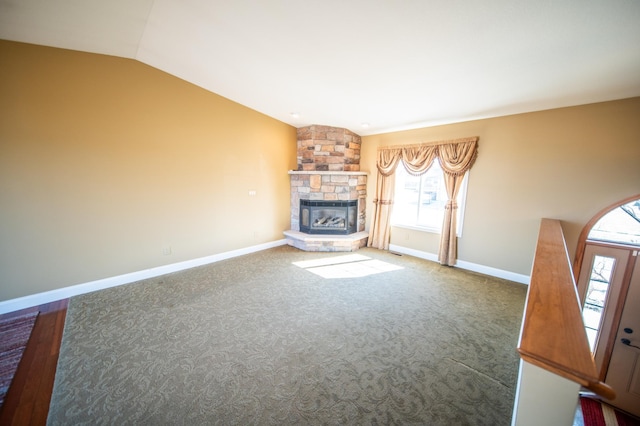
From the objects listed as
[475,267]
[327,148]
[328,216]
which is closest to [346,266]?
[328,216]

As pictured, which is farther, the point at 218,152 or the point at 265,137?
the point at 265,137

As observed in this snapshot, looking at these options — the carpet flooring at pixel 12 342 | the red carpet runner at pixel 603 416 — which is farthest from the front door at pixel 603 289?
the carpet flooring at pixel 12 342

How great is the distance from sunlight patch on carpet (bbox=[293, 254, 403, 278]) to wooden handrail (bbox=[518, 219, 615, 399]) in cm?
244

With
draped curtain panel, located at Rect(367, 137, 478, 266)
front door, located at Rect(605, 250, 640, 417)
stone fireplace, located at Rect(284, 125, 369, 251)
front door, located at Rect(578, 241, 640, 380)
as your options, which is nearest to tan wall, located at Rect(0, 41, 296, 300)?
stone fireplace, located at Rect(284, 125, 369, 251)

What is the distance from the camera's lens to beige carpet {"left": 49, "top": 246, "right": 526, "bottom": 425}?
148 cm

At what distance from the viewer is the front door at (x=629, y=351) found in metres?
2.52

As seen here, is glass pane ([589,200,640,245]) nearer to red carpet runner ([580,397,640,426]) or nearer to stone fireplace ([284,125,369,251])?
red carpet runner ([580,397,640,426])

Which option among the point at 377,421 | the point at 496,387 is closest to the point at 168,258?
the point at 377,421

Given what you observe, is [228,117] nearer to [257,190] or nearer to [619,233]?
[257,190]

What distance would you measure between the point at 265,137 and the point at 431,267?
4.04m

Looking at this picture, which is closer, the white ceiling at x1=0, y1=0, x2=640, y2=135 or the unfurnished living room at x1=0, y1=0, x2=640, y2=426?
the unfurnished living room at x1=0, y1=0, x2=640, y2=426

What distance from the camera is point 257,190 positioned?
4.52 metres

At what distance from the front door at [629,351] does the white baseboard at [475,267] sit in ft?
2.90

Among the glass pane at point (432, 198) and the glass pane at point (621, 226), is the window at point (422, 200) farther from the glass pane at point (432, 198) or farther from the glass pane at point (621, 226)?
the glass pane at point (621, 226)
